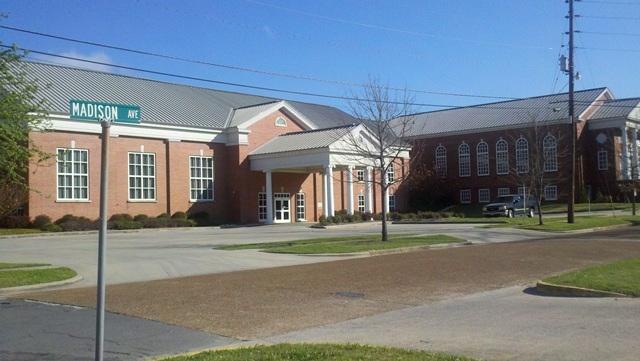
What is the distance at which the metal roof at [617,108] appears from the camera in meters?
65.8

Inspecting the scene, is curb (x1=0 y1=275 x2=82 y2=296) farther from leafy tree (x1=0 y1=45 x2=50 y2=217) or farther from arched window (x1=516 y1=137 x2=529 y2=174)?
arched window (x1=516 y1=137 x2=529 y2=174)

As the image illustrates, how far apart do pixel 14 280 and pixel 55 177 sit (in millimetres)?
27666

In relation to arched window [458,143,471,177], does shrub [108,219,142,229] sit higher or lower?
lower

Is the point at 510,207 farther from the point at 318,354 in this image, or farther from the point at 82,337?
the point at 318,354

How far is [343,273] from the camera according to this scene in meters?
16.8

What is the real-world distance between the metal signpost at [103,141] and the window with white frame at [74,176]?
37485 millimetres

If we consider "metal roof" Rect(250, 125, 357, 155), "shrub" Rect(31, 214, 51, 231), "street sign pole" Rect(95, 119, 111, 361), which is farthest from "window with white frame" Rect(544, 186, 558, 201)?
"street sign pole" Rect(95, 119, 111, 361)

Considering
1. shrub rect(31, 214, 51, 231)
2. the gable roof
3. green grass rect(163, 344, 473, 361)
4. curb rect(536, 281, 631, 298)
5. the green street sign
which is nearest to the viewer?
the green street sign

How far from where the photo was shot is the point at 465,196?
73.8 m

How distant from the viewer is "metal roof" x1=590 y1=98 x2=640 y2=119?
65.8 meters

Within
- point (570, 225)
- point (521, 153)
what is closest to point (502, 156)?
point (521, 153)

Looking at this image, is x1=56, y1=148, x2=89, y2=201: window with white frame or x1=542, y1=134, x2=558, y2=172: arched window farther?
x1=542, y1=134, x2=558, y2=172: arched window

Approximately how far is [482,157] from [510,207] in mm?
21516

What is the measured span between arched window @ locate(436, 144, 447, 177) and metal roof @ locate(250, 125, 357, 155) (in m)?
25.7
